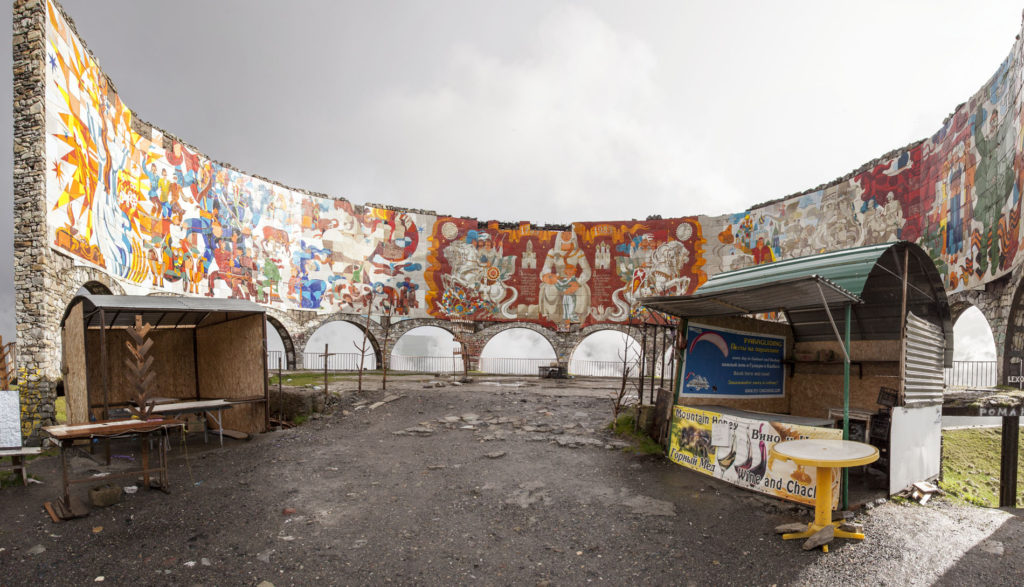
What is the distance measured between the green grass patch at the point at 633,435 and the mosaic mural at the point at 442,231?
10.7 meters

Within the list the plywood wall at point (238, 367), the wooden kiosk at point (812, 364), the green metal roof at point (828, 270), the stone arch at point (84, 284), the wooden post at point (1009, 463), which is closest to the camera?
the wooden kiosk at point (812, 364)

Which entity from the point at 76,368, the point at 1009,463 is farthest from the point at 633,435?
the point at 76,368

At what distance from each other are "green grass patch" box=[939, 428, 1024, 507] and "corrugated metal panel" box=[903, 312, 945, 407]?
1.52m

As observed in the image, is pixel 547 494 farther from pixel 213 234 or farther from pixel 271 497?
pixel 213 234

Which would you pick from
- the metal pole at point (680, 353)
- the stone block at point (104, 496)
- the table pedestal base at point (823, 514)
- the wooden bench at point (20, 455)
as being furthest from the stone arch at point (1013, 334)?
the wooden bench at point (20, 455)

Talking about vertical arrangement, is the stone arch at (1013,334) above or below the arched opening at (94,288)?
below

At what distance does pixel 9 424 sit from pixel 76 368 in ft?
5.49

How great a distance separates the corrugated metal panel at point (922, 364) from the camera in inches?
272

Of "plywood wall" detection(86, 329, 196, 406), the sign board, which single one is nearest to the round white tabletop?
the sign board

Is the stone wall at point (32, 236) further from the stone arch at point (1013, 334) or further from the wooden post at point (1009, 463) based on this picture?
the stone arch at point (1013, 334)

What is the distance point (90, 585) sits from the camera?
4445 mm

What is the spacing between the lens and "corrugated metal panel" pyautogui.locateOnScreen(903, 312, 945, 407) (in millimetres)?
6902

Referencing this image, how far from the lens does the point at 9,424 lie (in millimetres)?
7195

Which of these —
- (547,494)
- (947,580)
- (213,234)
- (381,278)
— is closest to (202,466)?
(547,494)
